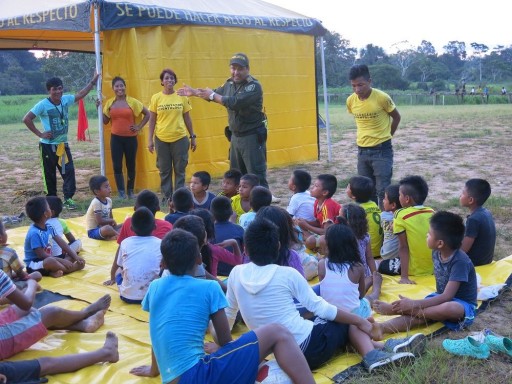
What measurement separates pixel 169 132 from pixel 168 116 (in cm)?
22

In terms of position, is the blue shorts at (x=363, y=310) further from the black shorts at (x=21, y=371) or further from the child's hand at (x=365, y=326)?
the black shorts at (x=21, y=371)

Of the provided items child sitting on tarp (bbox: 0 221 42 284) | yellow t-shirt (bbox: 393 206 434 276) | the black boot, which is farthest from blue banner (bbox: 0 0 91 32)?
yellow t-shirt (bbox: 393 206 434 276)

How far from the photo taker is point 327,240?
3754mm

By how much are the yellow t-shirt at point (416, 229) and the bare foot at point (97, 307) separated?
225 cm

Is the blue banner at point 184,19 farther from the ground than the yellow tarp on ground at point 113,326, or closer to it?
farther from the ground

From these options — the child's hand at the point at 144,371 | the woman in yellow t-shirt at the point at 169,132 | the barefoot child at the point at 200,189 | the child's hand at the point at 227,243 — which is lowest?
the child's hand at the point at 144,371

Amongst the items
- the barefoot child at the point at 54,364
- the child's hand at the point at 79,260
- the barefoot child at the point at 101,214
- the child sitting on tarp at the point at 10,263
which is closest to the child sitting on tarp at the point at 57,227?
the child's hand at the point at 79,260

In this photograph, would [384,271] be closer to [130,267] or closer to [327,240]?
[327,240]

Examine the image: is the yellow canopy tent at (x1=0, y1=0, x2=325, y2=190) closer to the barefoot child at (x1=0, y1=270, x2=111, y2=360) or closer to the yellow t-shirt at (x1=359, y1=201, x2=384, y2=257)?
the yellow t-shirt at (x1=359, y1=201, x2=384, y2=257)

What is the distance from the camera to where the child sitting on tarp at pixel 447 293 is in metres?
3.84

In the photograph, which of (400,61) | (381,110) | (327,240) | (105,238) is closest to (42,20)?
(105,238)

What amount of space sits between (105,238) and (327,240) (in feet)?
10.7

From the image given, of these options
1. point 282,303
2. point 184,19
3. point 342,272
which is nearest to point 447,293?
point 342,272

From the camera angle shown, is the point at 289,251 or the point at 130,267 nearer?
the point at 289,251
